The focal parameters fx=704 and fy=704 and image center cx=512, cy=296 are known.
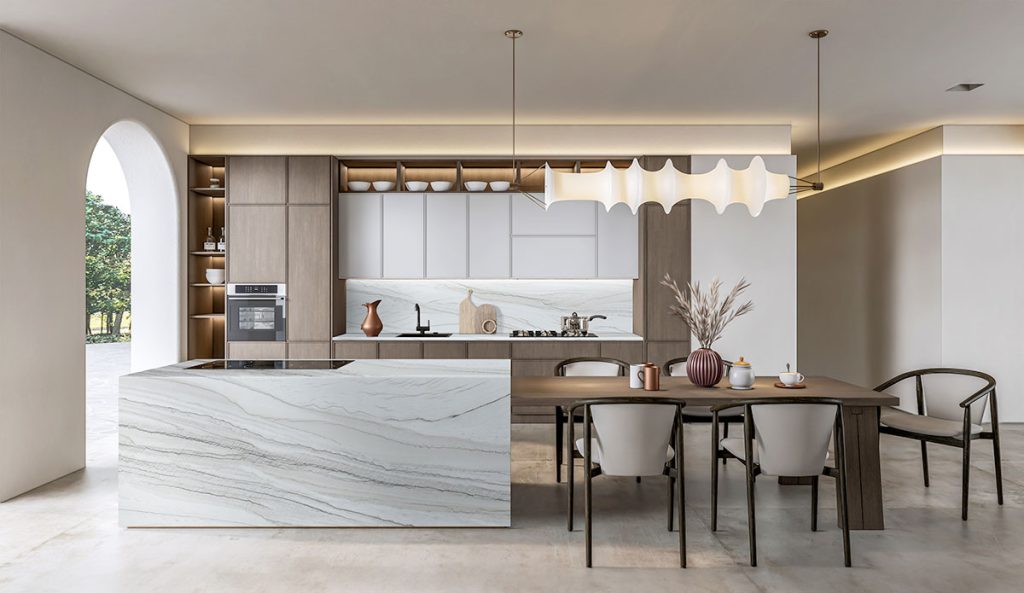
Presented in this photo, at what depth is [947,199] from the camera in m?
6.66

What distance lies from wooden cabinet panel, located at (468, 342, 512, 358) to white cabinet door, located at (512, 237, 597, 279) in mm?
734

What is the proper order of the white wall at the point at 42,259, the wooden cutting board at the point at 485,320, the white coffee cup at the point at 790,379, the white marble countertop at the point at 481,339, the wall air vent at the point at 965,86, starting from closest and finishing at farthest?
the white coffee cup at the point at 790,379 → the white wall at the point at 42,259 → the wall air vent at the point at 965,86 → the white marble countertop at the point at 481,339 → the wooden cutting board at the point at 485,320

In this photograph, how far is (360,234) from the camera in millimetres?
6832

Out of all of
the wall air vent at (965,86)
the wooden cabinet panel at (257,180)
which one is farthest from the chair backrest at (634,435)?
the wooden cabinet panel at (257,180)

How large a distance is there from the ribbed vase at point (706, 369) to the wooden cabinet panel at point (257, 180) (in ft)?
14.0

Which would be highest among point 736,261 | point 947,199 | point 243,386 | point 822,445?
point 947,199

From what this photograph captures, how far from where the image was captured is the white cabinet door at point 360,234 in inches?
269

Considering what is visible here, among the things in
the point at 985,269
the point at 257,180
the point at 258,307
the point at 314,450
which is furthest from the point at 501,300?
the point at 985,269

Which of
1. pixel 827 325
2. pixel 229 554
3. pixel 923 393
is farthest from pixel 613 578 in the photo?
pixel 827 325

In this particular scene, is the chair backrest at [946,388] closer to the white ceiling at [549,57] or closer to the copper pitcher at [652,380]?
the copper pitcher at [652,380]

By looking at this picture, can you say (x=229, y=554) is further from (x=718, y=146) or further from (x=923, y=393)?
(x=718, y=146)

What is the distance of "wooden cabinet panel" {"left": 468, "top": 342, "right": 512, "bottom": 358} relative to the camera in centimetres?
655

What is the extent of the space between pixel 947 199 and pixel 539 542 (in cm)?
548

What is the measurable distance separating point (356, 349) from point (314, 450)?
2.89m
